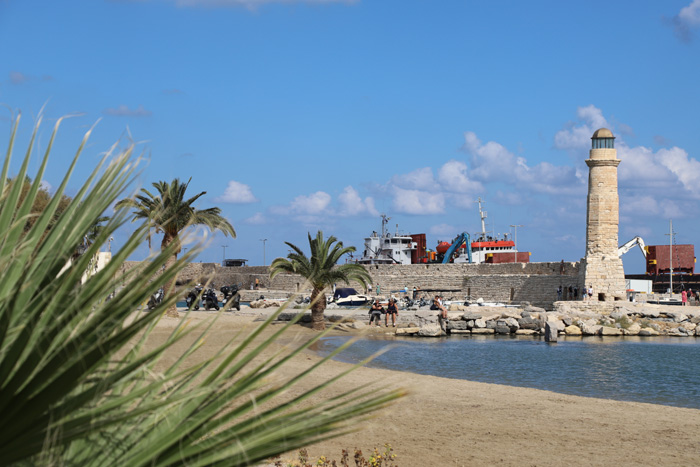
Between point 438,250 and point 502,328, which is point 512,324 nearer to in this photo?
point 502,328

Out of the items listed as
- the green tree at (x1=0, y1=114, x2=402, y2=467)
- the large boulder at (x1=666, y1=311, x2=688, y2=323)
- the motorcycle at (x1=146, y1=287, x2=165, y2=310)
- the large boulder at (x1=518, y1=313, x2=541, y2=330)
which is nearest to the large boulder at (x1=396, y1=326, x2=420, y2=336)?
the large boulder at (x1=518, y1=313, x2=541, y2=330)

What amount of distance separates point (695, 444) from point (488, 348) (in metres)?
14.8

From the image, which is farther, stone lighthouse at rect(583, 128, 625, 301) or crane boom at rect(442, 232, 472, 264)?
crane boom at rect(442, 232, 472, 264)

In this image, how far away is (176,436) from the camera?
189cm

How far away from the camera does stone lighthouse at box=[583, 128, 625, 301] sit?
33.8 meters

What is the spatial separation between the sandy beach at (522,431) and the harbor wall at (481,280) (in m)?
29.4

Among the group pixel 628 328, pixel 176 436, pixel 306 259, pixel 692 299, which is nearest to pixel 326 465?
pixel 176 436

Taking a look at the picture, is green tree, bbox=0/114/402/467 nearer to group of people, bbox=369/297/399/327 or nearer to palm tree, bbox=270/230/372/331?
palm tree, bbox=270/230/372/331

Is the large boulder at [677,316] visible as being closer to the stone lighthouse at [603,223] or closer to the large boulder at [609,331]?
the stone lighthouse at [603,223]

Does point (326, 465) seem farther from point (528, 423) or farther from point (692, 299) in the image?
point (692, 299)

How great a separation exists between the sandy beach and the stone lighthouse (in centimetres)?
2340

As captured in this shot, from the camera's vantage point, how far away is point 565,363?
63.2 ft

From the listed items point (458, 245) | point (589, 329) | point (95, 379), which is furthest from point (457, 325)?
point (458, 245)

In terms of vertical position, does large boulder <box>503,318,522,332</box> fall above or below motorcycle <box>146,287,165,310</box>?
below
